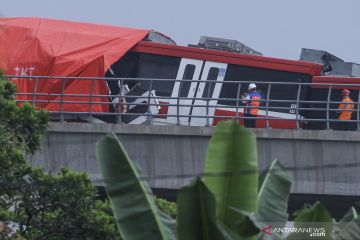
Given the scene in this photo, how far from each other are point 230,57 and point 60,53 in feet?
12.8

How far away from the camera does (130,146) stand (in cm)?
2108

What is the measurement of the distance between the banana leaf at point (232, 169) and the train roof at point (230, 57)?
17.8 metres

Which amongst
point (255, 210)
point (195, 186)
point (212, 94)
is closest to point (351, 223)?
point (255, 210)

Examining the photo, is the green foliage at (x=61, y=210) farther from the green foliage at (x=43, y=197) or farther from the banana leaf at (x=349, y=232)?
→ the banana leaf at (x=349, y=232)

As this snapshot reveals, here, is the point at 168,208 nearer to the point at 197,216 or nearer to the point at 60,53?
the point at 197,216

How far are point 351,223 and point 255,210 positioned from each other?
844 millimetres

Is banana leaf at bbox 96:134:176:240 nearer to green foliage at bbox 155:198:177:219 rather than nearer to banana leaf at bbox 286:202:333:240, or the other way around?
banana leaf at bbox 286:202:333:240

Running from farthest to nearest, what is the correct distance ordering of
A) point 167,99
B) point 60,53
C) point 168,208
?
point 60,53, point 167,99, point 168,208

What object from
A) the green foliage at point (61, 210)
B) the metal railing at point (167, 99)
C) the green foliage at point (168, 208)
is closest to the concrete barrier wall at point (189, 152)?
the metal railing at point (167, 99)

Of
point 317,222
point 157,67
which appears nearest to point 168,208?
point 317,222

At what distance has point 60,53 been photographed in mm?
26016

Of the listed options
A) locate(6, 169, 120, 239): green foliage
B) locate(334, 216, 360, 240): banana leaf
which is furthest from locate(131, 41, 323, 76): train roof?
locate(334, 216, 360, 240): banana leaf

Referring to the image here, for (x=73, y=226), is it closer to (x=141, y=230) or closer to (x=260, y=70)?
(x=141, y=230)

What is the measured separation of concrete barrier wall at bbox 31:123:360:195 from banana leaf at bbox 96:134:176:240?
38.1ft
